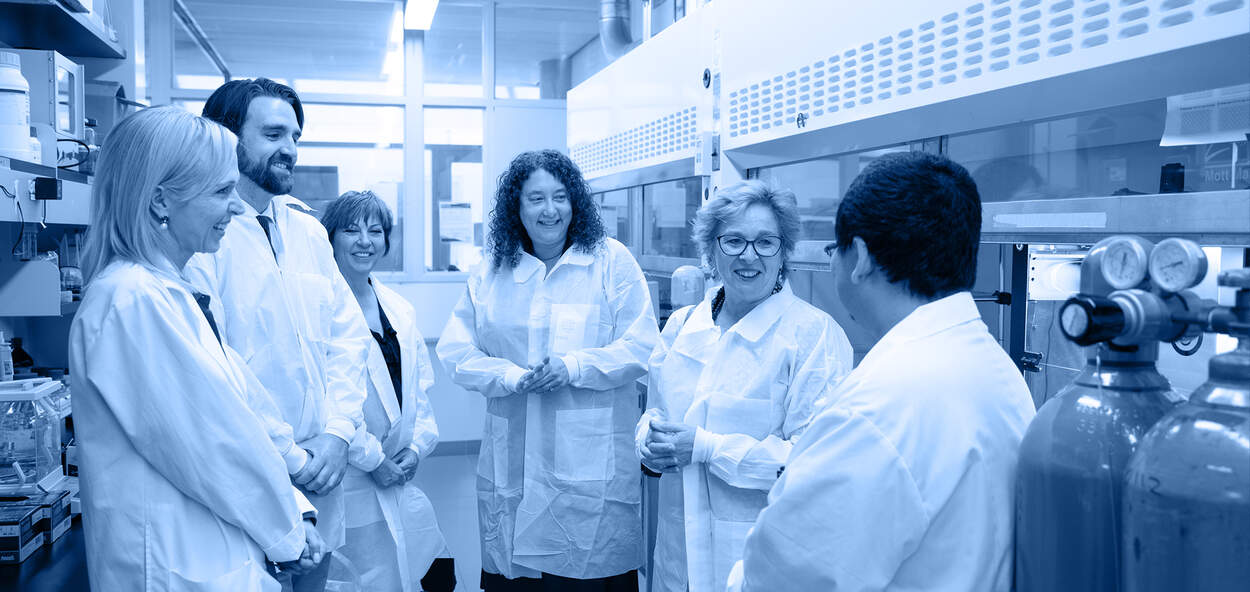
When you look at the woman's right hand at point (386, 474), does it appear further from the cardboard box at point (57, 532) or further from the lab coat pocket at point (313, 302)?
the cardboard box at point (57, 532)

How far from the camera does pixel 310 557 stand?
1.38 meters

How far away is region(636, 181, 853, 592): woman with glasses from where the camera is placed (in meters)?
1.67

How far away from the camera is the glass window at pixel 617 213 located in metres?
3.25

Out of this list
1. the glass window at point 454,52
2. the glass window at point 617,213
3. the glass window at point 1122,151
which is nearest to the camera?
the glass window at point 1122,151

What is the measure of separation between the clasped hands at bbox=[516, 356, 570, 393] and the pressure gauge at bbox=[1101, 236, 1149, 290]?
59.9 inches

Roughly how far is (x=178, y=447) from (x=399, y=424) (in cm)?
105

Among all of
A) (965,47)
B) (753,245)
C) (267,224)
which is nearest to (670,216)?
(753,245)

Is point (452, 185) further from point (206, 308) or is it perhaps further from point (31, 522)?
point (206, 308)

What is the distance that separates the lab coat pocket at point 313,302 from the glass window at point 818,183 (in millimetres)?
1004

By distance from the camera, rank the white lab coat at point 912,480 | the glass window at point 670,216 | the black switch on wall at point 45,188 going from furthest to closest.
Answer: the glass window at point 670,216 → the black switch on wall at point 45,188 → the white lab coat at point 912,480

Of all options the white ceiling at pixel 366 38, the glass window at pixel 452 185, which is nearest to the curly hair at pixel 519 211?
the glass window at pixel 452 185

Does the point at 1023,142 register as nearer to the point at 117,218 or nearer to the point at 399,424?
the point at 117,218

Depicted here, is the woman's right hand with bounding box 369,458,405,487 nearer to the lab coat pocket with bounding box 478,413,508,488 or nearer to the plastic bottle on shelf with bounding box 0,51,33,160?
the lab coat pocket with bounding box 478,413,508,488

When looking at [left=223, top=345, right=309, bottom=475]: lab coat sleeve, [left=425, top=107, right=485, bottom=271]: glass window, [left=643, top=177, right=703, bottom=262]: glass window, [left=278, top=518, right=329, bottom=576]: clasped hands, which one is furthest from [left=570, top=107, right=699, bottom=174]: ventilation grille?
[left=425, top=107, right=485, bottom=271]: glass window
